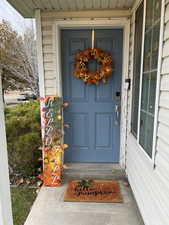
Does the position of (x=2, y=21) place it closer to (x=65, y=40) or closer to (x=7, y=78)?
(x=7, y=78)

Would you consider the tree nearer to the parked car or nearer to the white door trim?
the parked car

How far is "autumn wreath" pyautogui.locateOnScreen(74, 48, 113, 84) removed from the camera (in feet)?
7.69

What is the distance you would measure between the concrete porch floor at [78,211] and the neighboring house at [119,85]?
0.18 meters

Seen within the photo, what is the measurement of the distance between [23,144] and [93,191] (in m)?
1.23

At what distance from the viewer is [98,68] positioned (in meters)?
2.43

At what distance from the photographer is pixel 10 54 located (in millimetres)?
5113

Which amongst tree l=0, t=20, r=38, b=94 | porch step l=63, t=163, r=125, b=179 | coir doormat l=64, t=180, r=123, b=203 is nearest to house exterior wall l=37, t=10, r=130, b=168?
porch step l=63, t=163, r=125, b=179

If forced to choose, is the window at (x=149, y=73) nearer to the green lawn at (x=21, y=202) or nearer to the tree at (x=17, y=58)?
the green lawn at (x=21, y=202)

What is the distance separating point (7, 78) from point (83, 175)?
4531mm

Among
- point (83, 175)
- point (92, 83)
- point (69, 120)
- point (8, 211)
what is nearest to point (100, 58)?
point (92, 83)

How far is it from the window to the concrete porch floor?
75 centimetres

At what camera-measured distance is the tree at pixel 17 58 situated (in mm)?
5062

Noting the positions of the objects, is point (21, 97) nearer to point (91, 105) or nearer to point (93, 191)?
point (91, 105)

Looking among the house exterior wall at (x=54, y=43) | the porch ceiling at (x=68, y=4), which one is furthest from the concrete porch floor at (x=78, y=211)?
the porch ceiling at (x=68, y=4)
